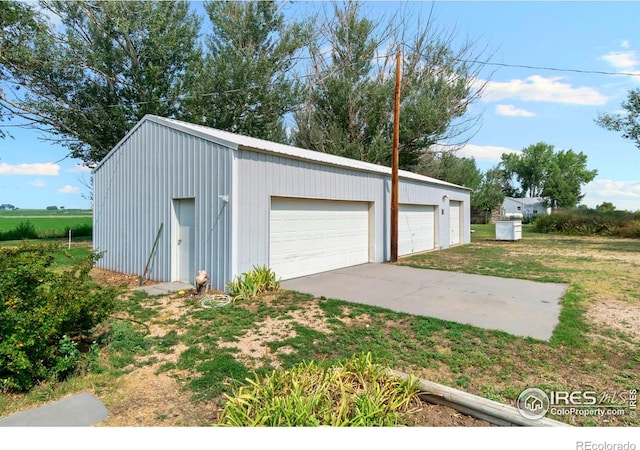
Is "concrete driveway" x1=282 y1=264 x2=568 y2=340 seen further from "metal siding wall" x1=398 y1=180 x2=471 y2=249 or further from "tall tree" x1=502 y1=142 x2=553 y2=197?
"tall tree" x1=502 y1=142 x2=553 y2=197

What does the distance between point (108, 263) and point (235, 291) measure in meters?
5.19

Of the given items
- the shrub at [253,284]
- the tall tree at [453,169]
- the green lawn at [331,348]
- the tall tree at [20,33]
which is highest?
the tall tree at [20,33]

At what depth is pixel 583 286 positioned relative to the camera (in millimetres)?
7207

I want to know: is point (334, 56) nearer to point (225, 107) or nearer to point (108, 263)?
point (225, 107)

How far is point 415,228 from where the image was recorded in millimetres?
13242

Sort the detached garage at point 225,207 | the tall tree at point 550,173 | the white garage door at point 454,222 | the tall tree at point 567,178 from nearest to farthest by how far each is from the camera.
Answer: the detached garage at point 225,207 < the white garage door at point 454,222 < the tall tree at point 567,178 < the tall tree at point 550,173

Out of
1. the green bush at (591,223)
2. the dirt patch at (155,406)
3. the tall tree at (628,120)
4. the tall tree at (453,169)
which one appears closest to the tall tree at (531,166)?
the tall tree at (453,169)

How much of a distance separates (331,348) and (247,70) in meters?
15.7

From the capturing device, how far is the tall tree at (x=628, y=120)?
19531 millimetres

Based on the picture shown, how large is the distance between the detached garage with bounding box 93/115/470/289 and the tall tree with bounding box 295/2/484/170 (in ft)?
30.5

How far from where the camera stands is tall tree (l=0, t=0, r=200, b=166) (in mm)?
14477

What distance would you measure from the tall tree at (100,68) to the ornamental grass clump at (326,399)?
52.7 ft

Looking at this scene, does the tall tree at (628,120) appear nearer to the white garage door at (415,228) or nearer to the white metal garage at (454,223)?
the white metal garage at (454,223)

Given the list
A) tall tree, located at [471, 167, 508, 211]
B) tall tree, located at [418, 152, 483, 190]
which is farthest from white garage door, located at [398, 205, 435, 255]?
tall tree, located at [471, 167, 508, 211]
